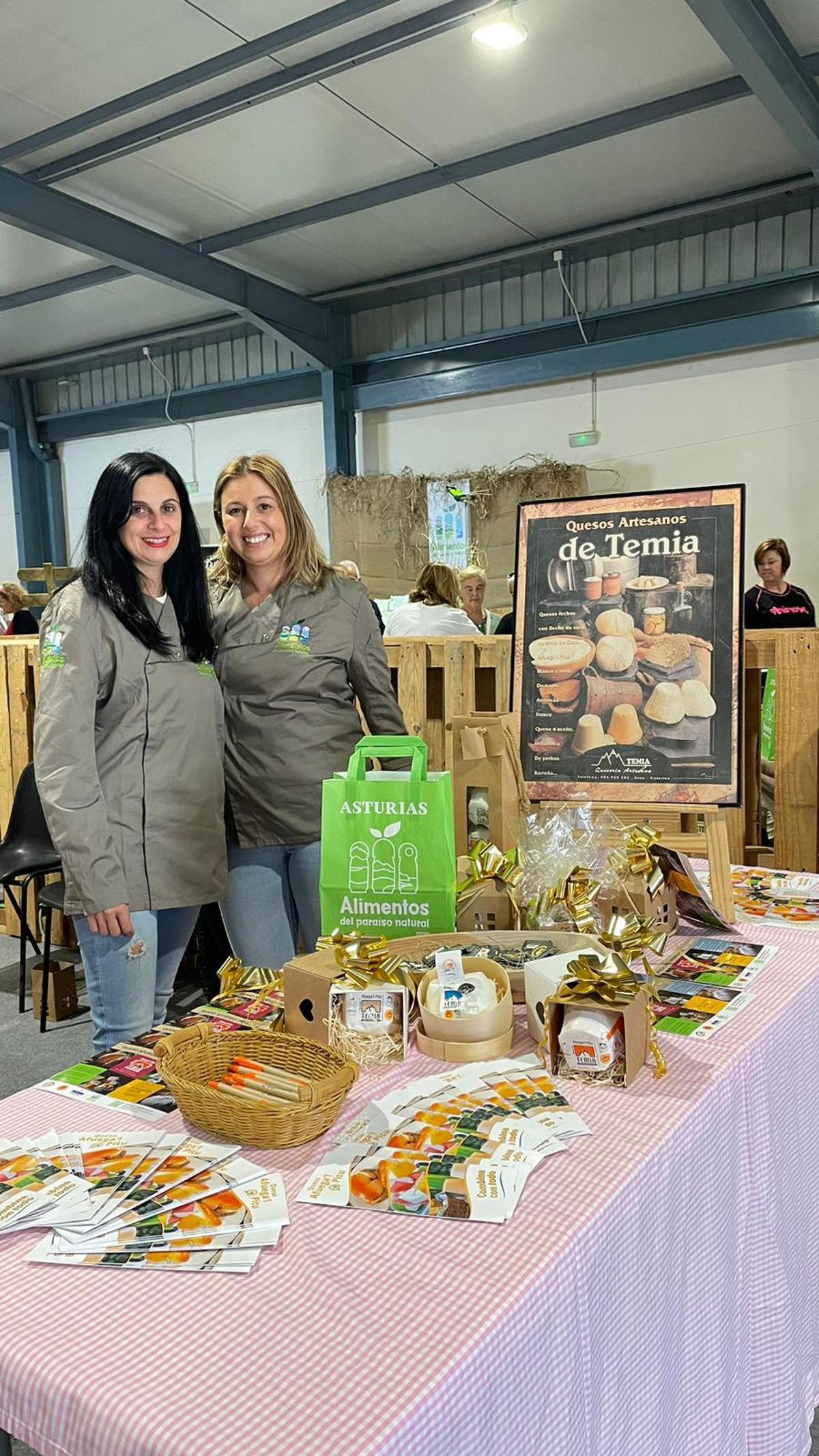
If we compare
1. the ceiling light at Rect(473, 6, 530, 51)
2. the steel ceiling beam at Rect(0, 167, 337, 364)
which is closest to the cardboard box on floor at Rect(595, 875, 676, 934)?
the ceiling light at Rect(473, 6, 530, 51)

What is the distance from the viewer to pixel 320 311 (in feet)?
28.8

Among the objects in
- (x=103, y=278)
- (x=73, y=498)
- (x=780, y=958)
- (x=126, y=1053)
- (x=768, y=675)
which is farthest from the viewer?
(x=73, y=498)

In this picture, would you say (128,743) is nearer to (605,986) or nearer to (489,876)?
(489,876)

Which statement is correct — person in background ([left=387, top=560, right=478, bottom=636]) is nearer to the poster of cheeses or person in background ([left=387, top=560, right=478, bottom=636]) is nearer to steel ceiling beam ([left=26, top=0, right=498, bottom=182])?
steel ceiling beam ([left=26, top=0, right=498, bottom=182])

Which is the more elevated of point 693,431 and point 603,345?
point 603,345

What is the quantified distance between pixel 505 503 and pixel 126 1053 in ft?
22.8

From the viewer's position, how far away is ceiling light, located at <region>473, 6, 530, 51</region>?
4609 millimetres

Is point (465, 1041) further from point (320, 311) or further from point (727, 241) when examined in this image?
point (320, 311)

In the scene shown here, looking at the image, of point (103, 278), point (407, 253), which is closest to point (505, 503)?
point (407, 253)

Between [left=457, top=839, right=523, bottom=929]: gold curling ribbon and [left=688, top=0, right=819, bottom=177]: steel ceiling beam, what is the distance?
4.01m

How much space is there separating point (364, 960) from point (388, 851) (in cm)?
19

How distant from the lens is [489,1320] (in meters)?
0.89

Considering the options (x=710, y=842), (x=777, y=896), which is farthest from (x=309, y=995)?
(x=777, y=896)

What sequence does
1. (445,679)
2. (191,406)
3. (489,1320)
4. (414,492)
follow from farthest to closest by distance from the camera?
(191,406) < (414,492) < (445,679) < (489,1320)
